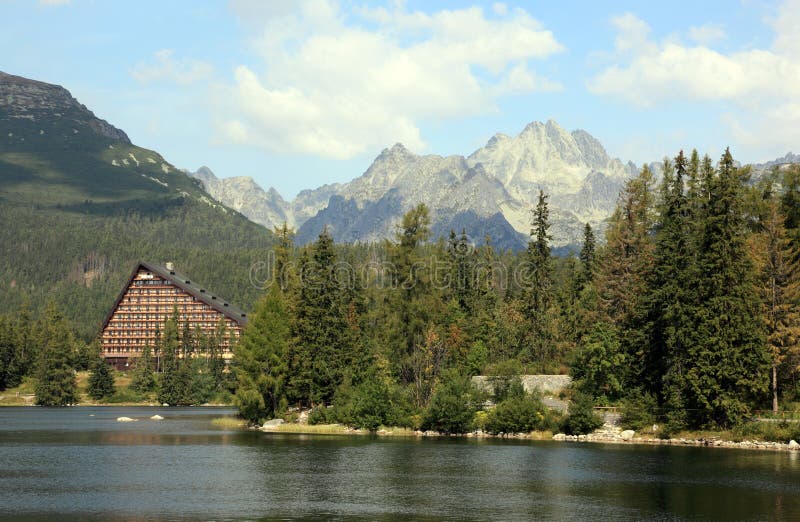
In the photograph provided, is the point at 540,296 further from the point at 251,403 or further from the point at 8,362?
the point at 8,362

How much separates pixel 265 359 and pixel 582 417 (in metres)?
37.9

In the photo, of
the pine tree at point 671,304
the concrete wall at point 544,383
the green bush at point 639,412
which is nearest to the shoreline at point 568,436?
the green bush at point 639,412

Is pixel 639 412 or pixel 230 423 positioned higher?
pixel 639 412

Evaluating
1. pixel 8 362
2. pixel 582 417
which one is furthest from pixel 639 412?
pixel 8 362

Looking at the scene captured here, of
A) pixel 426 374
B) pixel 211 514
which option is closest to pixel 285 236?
pixel 426 374

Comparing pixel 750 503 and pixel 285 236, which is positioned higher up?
pixel 285 236

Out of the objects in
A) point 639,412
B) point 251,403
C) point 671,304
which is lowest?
point 251,403

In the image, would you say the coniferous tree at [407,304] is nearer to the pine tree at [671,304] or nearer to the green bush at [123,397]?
the pine tree at [671,304]

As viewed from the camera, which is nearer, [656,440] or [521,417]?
[656,440]

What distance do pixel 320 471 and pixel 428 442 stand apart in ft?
73.4

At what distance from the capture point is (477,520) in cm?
4634

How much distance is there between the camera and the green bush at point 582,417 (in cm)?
8812

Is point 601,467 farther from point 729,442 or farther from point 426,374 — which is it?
point 426,374

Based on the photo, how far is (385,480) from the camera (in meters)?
60.5
